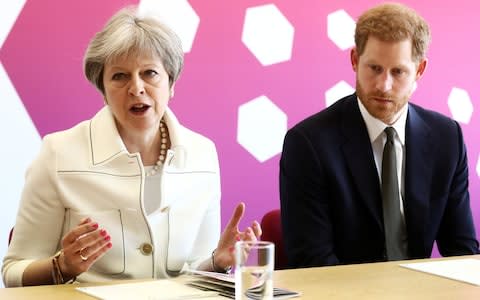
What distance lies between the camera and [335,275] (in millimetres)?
1804

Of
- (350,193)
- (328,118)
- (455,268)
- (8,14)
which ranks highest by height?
(8,14)

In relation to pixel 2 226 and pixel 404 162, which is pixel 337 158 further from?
pixel 2 226

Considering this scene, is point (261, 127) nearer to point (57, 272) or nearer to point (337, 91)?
point (337, 91)

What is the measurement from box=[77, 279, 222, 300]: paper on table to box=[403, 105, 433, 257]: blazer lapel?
3.01 feet

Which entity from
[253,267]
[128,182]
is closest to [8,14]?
[128,182]

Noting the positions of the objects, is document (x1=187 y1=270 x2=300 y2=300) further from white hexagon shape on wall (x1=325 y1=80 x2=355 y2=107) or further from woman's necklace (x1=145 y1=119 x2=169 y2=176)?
white hexagon shape on wall (x1=325 y1=80 x2=355 y2=107)

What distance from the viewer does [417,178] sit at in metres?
2.35

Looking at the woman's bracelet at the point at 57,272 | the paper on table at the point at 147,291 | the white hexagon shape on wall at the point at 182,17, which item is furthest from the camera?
the white hexagon shape on wall at the point at 182,17

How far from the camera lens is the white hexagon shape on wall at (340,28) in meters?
3.38

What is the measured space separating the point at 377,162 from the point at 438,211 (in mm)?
258

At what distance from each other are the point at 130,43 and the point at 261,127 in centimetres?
130

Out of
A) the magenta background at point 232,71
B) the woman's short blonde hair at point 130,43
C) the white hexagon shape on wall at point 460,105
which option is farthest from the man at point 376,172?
the white hexagon shape on wall at point 460,105

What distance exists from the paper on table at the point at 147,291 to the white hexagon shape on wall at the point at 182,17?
150cm

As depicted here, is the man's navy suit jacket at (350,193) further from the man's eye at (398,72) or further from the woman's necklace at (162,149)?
the woman's necklace at (162,149)
